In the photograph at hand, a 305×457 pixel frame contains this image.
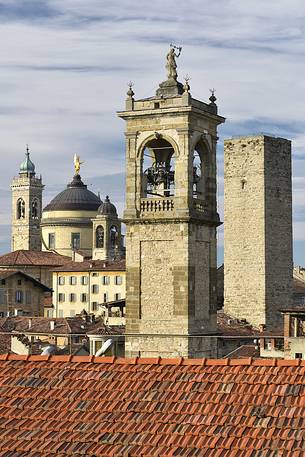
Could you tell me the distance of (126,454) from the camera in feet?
36.2

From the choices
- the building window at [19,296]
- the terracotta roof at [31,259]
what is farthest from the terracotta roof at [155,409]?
the terracotta roof at [31,259]

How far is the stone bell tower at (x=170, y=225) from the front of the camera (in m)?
36.2

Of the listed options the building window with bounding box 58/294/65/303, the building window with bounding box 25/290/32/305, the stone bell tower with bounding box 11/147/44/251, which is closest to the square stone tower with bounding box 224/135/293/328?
the building window with bounding box 25/290/32/305

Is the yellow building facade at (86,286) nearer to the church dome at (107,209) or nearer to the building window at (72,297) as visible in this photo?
the building window at (72,297)

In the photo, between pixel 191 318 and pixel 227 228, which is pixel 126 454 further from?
pixel 227 228

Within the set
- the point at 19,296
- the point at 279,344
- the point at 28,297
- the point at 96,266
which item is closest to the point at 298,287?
the point at 96,266

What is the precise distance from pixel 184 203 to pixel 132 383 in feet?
79.7

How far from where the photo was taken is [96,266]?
9444 centimetres

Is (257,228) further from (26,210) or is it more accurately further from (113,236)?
(26,210)

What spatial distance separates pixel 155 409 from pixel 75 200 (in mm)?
105184

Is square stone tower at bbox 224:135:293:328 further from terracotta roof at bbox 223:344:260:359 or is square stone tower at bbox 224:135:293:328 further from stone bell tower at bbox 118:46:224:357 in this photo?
stone bell tower at bbox 118:46:224:357

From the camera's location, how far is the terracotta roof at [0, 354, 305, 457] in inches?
432

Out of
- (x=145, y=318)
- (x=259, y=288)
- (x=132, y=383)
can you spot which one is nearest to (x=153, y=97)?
(x=145, y=318)

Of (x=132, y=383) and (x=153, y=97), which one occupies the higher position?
(x=153, y=97)
